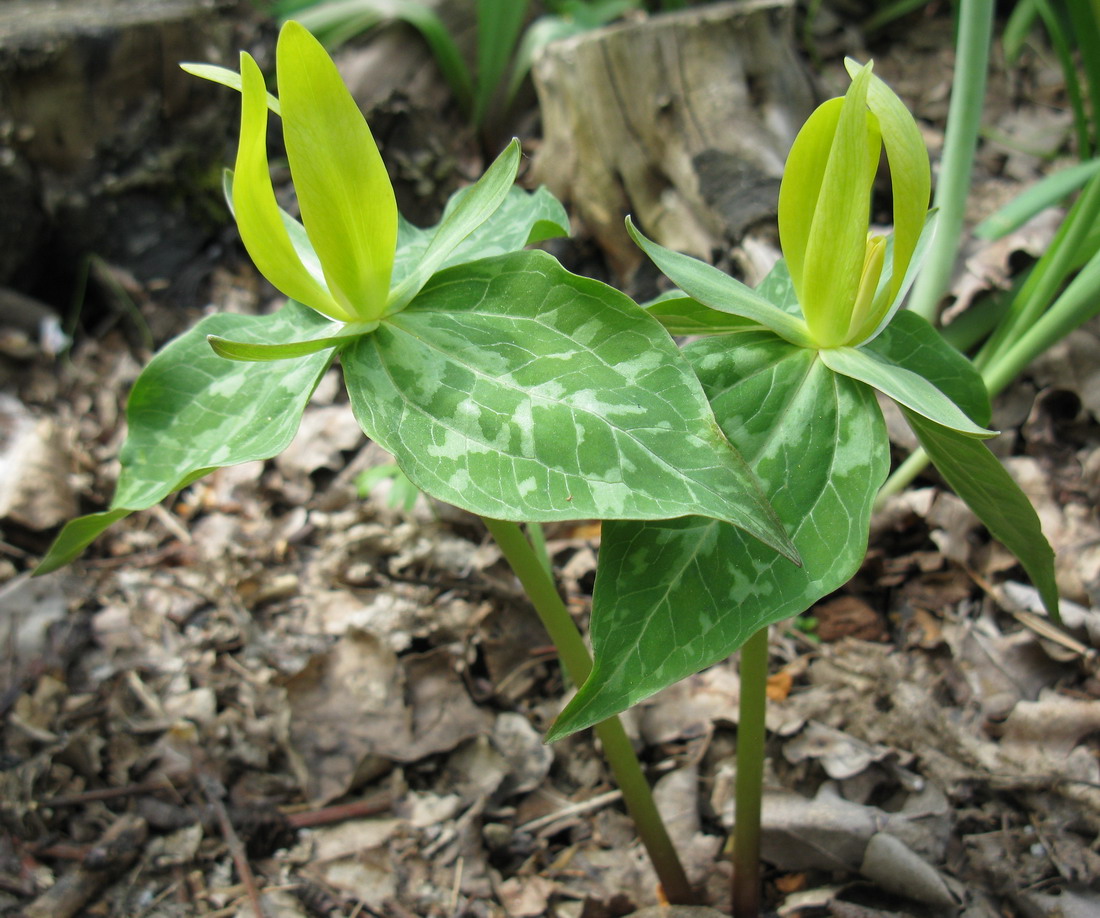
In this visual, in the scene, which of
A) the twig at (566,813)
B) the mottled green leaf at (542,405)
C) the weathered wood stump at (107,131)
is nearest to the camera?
the mottled green leaf at (542,405)

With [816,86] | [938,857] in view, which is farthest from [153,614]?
[816,86]

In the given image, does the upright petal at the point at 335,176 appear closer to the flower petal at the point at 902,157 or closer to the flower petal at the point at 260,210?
the flower petal at the point at 260,210

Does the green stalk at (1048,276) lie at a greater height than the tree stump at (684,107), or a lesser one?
lesser

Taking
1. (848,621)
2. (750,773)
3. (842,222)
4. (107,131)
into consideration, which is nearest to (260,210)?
(842,222)

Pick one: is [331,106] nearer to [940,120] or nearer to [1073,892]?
[1073,892]

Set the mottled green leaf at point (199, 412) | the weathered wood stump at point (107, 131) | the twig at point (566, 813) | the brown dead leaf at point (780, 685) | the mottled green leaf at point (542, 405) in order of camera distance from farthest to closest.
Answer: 1. the weathered wood stump at point (107, 131)
2. the brown dead leaf at point (780, 685)
3. the twig at point (566, 813)
4. the mottled green leaf at point (199, 412)
5. the mottled green leaf at point (542, 405)

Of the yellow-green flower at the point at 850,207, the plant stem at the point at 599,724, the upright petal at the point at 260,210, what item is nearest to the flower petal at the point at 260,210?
the upright petal at the point at 260,210

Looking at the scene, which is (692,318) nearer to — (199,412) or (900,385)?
(900,385)
